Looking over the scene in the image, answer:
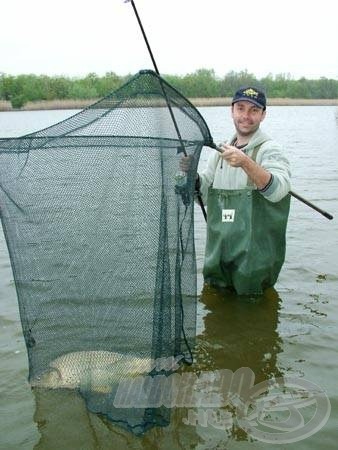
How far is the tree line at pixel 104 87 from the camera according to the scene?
86.6 m

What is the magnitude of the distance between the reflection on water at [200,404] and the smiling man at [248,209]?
390 mm

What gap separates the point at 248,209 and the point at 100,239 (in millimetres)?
1806

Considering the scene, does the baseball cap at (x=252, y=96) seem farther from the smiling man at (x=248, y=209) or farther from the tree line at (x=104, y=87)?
the tree line at (x=104, y=87)

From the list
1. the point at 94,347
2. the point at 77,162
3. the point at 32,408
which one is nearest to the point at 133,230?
the point at 77,162

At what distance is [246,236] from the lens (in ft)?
15.9

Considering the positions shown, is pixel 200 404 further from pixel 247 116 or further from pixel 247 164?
pixel 247 116

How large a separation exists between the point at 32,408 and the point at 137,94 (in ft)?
7.87

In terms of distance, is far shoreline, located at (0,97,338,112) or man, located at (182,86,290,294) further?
far shoreline, located at (0,97,338,112)

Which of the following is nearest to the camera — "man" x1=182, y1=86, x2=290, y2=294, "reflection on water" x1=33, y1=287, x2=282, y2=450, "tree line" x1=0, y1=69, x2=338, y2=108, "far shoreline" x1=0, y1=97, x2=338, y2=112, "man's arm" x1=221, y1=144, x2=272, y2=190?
"reflection on water" x1=33, y1=287, x2=282, y2=450

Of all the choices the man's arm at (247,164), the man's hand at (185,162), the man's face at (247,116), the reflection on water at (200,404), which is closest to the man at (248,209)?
the man's face at (247,116)

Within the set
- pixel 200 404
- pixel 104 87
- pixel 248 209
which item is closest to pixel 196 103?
pixel 104 87

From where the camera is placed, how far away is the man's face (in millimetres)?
4841

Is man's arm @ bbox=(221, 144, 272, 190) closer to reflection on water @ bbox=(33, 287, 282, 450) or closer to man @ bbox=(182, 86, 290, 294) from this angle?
man @ bbox=(182, 86, 290, 294)

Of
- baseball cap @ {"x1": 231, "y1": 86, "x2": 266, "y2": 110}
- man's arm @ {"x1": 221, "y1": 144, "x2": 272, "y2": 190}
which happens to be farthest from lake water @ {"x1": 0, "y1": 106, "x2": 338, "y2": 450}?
baseball cap @ {"x1": 231, "y1": 86, "x2": 266, "y2": 110}
